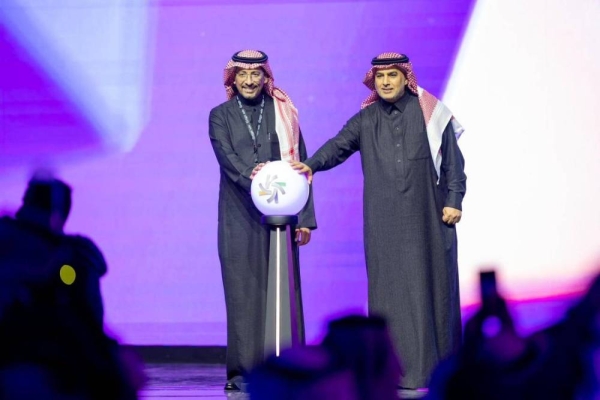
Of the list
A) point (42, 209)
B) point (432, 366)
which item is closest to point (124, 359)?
point (42, 209)

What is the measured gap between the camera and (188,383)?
532cm

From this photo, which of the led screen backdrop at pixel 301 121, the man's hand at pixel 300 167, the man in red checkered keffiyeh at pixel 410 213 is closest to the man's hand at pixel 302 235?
the man in red checkered keffiyeh at pixel 410 213

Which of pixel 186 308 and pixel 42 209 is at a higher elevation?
pixel 42 209

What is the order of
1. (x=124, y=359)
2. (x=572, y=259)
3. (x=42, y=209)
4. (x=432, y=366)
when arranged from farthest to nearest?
(x=572, y=259)
(x=432, y=366)
(x=42, y=209)
(x=124, y=359)

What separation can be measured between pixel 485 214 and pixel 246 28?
5.75 ft

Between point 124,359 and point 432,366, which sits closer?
point 124,359

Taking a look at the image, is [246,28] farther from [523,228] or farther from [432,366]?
[432,366]

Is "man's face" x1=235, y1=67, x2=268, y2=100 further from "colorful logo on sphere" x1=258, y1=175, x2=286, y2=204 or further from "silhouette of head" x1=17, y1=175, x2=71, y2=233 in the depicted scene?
"silhouette of head" x1=17, y1=175, x2=71, y2=233

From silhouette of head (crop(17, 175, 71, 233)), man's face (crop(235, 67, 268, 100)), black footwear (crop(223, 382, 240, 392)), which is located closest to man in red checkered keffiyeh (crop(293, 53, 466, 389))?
man's face (crop(235, 67, 268, 100))

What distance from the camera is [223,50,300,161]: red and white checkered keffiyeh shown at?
4.87m

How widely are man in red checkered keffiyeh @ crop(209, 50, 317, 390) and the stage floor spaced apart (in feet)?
0.67

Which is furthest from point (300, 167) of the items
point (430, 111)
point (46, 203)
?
point (46, 203)

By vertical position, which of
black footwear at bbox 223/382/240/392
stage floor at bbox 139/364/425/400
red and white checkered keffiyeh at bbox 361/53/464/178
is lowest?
stage floor at bbox 139/364/425/400

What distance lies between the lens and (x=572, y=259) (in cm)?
613
